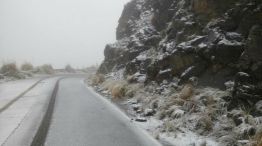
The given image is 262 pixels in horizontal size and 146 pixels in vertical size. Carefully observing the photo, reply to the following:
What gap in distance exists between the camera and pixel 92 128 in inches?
434

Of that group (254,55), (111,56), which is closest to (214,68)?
(254,55)

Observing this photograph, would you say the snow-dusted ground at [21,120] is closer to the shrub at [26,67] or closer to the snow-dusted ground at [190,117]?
the snow-dusted ground at [190,117]

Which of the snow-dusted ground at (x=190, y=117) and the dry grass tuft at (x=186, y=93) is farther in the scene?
the dry grass tuft at (x=186, y=93)

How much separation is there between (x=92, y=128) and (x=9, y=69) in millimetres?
28042

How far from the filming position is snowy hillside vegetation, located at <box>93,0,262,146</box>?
9570 mm

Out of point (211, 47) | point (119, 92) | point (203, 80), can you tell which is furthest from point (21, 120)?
point (211, 47)

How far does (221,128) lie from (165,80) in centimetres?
587

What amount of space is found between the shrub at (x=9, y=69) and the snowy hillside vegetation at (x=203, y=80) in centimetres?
1887

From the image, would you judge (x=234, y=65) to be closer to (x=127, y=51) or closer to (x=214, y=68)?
(x=214, y=68)

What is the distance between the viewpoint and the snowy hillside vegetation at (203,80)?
31.4 ft

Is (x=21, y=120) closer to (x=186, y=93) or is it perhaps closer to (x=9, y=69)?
(x=186, y=93)

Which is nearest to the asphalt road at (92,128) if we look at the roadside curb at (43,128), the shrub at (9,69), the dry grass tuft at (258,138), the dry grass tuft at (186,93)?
A: the roadside curb at (43,128)

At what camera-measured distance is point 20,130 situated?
10.9 metres

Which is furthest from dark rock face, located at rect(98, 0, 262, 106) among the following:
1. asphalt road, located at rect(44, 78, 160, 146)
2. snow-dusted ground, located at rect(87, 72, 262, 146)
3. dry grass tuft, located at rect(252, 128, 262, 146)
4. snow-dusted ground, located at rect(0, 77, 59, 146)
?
snow-dusted ground, located at rect(0, 77, 59, 146)
